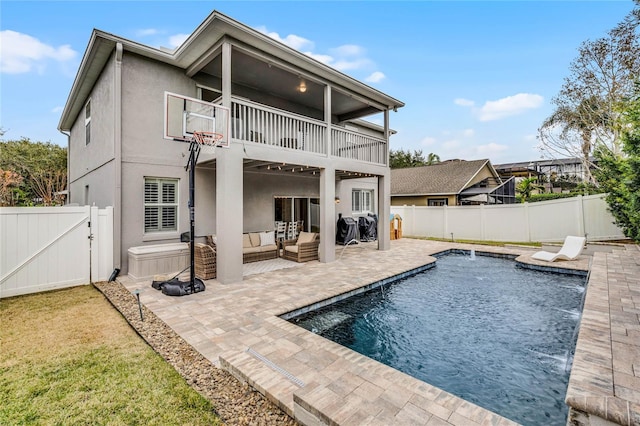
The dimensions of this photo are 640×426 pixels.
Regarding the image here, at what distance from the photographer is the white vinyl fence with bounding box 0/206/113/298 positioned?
20.3 ft

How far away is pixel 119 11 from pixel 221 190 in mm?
8148

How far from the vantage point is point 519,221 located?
1434 centimetres

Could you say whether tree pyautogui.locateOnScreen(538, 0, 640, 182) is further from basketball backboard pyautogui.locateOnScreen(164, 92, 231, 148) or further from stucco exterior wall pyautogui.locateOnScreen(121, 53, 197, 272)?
stucco exterior wall pyautogui.locateOnScreen(121, 53, 197, 272)

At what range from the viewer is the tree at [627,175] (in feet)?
23.4

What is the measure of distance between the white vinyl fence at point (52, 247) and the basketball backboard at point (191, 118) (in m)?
3.32

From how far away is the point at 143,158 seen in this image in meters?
8.12

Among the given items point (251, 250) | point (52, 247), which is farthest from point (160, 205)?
point (251, 250)

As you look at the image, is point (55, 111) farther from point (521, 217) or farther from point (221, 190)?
point (521, 217)

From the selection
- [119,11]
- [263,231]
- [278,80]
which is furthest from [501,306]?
[119,11]

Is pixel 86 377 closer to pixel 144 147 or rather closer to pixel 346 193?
pixel 144 147

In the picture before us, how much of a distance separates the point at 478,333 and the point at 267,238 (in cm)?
725

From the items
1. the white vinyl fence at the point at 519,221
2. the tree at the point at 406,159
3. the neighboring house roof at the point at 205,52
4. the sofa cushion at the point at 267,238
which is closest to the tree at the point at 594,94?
the white vinyl fence at the point at 519,221

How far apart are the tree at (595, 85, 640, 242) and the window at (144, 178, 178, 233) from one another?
40.7ft

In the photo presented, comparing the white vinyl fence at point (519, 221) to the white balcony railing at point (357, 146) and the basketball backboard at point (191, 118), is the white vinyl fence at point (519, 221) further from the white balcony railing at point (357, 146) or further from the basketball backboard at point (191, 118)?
the basketball backboard at point (191, 118)
